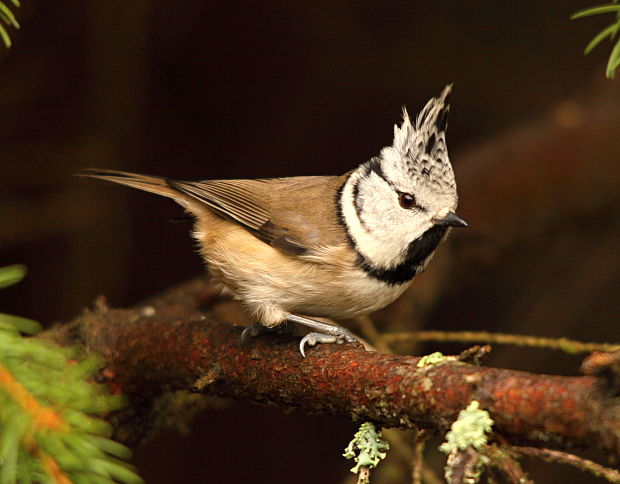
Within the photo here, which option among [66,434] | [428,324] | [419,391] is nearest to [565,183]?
[428,324]

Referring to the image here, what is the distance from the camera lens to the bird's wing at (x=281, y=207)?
7.80 feet

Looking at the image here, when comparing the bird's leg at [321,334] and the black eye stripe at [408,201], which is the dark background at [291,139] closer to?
the black eye stripe at [408,201]

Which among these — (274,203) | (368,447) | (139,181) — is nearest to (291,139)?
(139,181)

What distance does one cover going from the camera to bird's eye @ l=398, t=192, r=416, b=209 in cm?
232

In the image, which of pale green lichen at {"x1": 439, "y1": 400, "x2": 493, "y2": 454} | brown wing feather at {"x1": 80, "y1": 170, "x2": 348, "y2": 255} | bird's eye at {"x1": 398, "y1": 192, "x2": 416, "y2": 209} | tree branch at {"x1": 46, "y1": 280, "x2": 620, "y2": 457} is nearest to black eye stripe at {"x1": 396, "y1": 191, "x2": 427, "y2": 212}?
bird's eye at {"x1": 398, "y1": 192, "x2": 416, "y2": 209}

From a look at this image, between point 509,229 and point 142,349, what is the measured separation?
2.03 m

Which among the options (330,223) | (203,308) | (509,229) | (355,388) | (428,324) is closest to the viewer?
(355,388)

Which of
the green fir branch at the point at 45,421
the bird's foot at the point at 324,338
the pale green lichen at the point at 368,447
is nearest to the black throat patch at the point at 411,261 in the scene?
the bird's foot at the point at 324,338

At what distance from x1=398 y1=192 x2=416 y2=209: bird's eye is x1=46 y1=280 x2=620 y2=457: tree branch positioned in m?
0.60

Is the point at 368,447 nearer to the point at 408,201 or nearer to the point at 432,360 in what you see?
the point at 432,360

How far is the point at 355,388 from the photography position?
5.29ft

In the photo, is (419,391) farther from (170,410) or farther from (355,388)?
(170,410)

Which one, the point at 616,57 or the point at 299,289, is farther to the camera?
the point at 299,289

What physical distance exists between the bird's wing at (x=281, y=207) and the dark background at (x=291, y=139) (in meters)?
1.24
